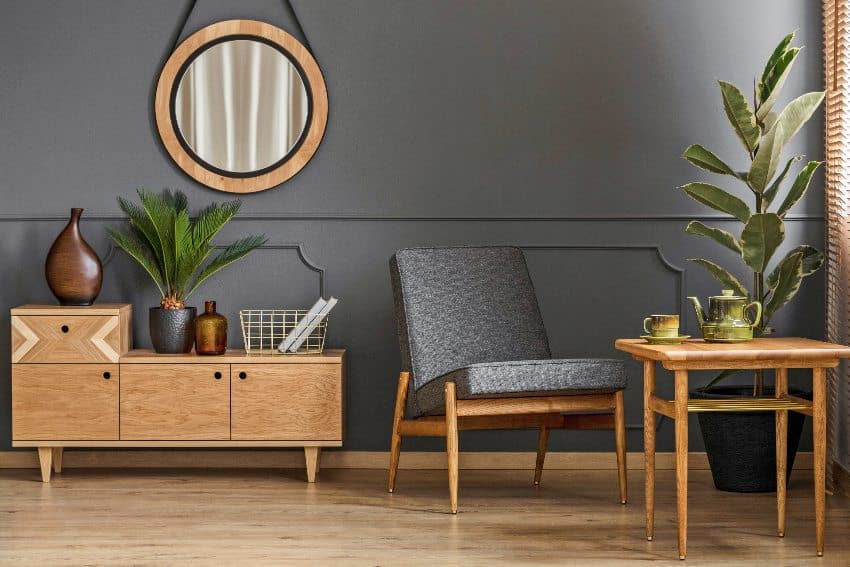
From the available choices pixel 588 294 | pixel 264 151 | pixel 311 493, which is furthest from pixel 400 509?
pixel 264 151

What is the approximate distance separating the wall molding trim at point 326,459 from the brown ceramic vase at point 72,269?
0.65m

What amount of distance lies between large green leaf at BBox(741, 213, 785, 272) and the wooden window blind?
0.39 meters

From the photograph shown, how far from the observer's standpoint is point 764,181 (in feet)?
11.1

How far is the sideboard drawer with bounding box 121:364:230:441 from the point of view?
140 inches

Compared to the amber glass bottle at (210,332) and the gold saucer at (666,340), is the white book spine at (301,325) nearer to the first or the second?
the amber glass bottle at (210,332)

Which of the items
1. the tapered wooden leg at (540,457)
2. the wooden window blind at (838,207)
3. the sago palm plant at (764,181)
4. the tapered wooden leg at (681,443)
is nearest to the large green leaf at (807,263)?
the sago palm plant at (764,181)

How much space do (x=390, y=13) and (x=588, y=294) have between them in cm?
136

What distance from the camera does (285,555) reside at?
2578 millimetres

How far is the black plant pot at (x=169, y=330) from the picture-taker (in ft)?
11.9

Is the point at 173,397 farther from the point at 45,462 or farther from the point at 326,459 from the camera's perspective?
the point at 326,459

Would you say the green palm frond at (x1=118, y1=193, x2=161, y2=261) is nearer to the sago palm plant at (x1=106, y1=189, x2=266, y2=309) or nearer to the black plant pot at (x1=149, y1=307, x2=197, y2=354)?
the sago palm plant at (x1=106, y1=189, x2=266, y2=309)

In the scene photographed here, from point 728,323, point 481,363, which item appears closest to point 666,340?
point 728,323

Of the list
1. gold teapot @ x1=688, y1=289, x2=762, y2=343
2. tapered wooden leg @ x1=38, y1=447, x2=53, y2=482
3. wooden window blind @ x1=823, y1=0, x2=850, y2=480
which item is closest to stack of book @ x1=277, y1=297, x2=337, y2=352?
tapered wooden leg @ x1=38, y1=447, x2=53, y2=482

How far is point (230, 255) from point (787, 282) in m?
2.01
